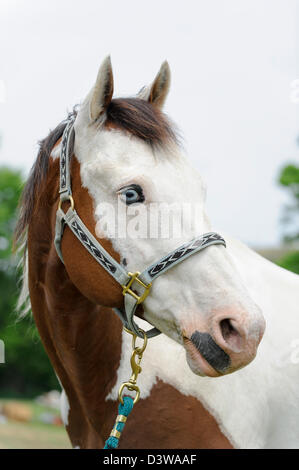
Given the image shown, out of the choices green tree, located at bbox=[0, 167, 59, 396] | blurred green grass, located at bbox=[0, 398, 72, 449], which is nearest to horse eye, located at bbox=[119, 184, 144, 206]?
blurred green grass, located at bbox=[0, 398, 72, 449]

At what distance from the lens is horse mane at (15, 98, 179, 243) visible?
10.0 feet

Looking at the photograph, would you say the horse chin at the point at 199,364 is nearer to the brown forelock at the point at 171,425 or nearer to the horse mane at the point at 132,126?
the brown forelock at the point at 171,425

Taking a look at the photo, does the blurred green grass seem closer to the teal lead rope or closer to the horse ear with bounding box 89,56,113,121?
the teal lead rope

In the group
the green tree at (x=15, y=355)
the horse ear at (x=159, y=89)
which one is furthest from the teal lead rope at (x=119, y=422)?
the green tree at (x=15, y=355)

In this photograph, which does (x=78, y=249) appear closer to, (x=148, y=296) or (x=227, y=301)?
(x=148, y=296)

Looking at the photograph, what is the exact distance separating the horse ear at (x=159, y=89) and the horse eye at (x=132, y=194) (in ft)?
2.82

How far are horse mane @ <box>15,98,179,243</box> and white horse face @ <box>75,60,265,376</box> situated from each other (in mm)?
45

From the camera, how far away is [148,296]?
2850mm

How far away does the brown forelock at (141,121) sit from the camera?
120 inches

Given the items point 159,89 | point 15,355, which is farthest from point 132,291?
point 15,355

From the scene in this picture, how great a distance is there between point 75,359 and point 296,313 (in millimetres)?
1549

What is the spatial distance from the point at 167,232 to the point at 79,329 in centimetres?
98
